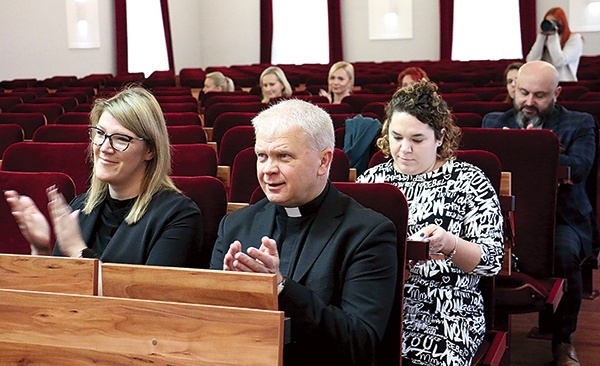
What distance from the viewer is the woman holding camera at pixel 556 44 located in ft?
27.6

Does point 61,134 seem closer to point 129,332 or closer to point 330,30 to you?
point 129,332

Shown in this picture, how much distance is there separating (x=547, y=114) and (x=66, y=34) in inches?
492

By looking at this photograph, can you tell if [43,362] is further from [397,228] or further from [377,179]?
[377,179]

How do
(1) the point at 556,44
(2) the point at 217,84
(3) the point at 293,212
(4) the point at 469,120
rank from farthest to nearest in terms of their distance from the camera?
1. (2) the point at 217,84
2. (1) the point at 556,44
3. (4) the point at 469,120
4. (3) the point at 293,212

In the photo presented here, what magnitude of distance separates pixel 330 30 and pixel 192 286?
17775 millimetres

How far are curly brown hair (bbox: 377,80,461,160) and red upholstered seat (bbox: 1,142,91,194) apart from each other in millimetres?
1444

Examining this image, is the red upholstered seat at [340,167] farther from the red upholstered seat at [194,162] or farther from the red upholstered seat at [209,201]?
the red upholstered seat at [209,201]

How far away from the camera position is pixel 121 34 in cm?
1670

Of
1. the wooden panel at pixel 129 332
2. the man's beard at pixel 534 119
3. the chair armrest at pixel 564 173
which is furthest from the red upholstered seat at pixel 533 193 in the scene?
the wooden panel at pixel 129 332

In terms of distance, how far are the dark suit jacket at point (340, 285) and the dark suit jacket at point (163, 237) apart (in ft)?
1.11

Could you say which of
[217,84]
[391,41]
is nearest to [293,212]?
[217,84]

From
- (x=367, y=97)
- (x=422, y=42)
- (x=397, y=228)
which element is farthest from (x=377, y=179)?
(x=422, y=42)

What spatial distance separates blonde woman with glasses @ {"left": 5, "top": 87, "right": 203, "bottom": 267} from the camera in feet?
8.61

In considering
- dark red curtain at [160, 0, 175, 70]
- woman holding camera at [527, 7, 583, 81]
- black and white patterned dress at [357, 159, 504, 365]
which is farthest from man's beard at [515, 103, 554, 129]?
dark red curtain at [160, 0, 175, 70]
